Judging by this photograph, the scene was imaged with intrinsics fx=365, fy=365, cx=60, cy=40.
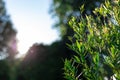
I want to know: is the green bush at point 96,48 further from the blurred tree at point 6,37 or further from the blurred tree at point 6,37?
the blurred tree at point 6,37

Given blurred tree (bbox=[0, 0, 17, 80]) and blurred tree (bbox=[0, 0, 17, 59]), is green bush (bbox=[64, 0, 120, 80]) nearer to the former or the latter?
blurred tree (bbox=[0, 0, 17, 80])

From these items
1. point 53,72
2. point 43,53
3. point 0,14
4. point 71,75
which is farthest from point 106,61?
point 0,14

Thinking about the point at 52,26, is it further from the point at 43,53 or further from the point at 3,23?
the point at 3,23

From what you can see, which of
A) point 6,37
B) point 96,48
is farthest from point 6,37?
point 96,48

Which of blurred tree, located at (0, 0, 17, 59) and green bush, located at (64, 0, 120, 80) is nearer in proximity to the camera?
green bush, located at (64, 0, 120, 80)

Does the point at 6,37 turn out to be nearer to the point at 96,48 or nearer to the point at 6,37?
the point at 6,37

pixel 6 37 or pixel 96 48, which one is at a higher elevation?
pixel 6 37

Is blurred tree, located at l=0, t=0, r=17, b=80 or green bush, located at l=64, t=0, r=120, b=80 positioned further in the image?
blurred tree, located at l=0, t=0, r=17, b=80

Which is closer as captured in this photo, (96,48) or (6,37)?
(96,48)

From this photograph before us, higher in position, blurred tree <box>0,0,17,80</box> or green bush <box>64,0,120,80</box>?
blurred tree <box>0,0,17,80</box>

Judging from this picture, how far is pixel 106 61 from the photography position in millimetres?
5406

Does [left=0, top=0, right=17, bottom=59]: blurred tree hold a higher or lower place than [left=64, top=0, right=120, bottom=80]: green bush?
higher

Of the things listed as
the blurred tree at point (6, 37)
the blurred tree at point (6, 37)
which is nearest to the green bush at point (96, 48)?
the blurred tree at point (6, 37)

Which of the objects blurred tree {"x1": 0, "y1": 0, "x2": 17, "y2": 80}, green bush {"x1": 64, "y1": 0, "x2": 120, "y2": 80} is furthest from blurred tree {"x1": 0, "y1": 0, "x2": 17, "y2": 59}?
green bush {"x1": 64, "y1": 0, "x2": 120, "y2": 80}
